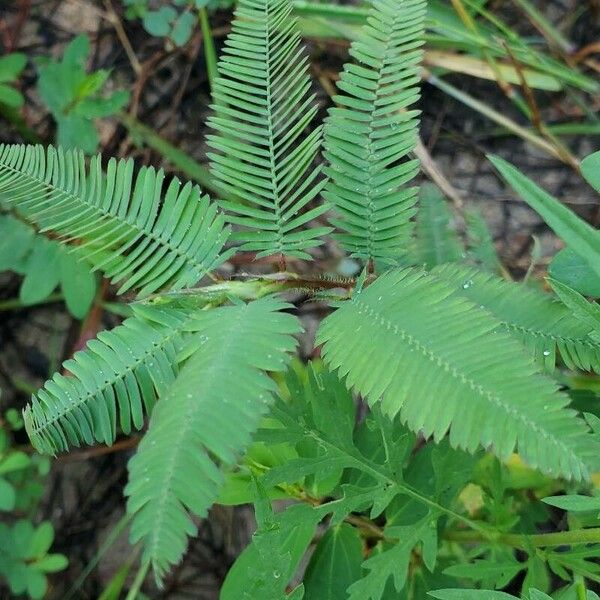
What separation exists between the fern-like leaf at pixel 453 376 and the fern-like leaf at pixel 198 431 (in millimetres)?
92

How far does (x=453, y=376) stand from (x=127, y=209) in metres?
0.52

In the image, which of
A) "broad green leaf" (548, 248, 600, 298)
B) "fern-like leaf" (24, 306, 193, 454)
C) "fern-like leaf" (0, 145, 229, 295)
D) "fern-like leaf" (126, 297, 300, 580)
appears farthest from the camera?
"broad green leaf" (548, 248, 600, 298)

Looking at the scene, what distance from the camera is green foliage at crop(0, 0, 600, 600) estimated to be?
740 millimetres

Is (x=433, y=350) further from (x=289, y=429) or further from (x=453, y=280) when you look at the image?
(x=289, y=429)

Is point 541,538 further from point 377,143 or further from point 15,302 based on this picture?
point 15,302

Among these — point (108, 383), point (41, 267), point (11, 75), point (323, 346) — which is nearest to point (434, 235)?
point (323, 346)

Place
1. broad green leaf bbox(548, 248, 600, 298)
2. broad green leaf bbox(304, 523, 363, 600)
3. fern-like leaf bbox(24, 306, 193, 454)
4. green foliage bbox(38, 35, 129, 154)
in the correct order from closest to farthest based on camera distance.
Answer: fern-like leaf bbox(24, 306, 193, 454), broad green leaf bbox(548, 248, 600, 298), broad green leaf bbox(304, 523, 363, 600), green foliage bbox(38, 35, 129, 154)

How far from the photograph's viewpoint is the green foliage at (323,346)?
0.74 metres

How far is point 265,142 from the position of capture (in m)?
1.04

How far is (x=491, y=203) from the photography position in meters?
2.29

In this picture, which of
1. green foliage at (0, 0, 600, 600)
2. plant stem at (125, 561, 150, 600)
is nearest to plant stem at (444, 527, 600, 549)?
green foliage at (0, 0, 600, 600)

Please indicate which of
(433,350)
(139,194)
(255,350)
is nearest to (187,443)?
(255,350)

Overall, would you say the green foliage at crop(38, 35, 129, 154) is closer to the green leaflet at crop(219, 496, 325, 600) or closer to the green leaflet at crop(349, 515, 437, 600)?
the green leaflet at crop(219, 496, 325, 600)

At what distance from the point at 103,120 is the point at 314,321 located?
942 millimetres
